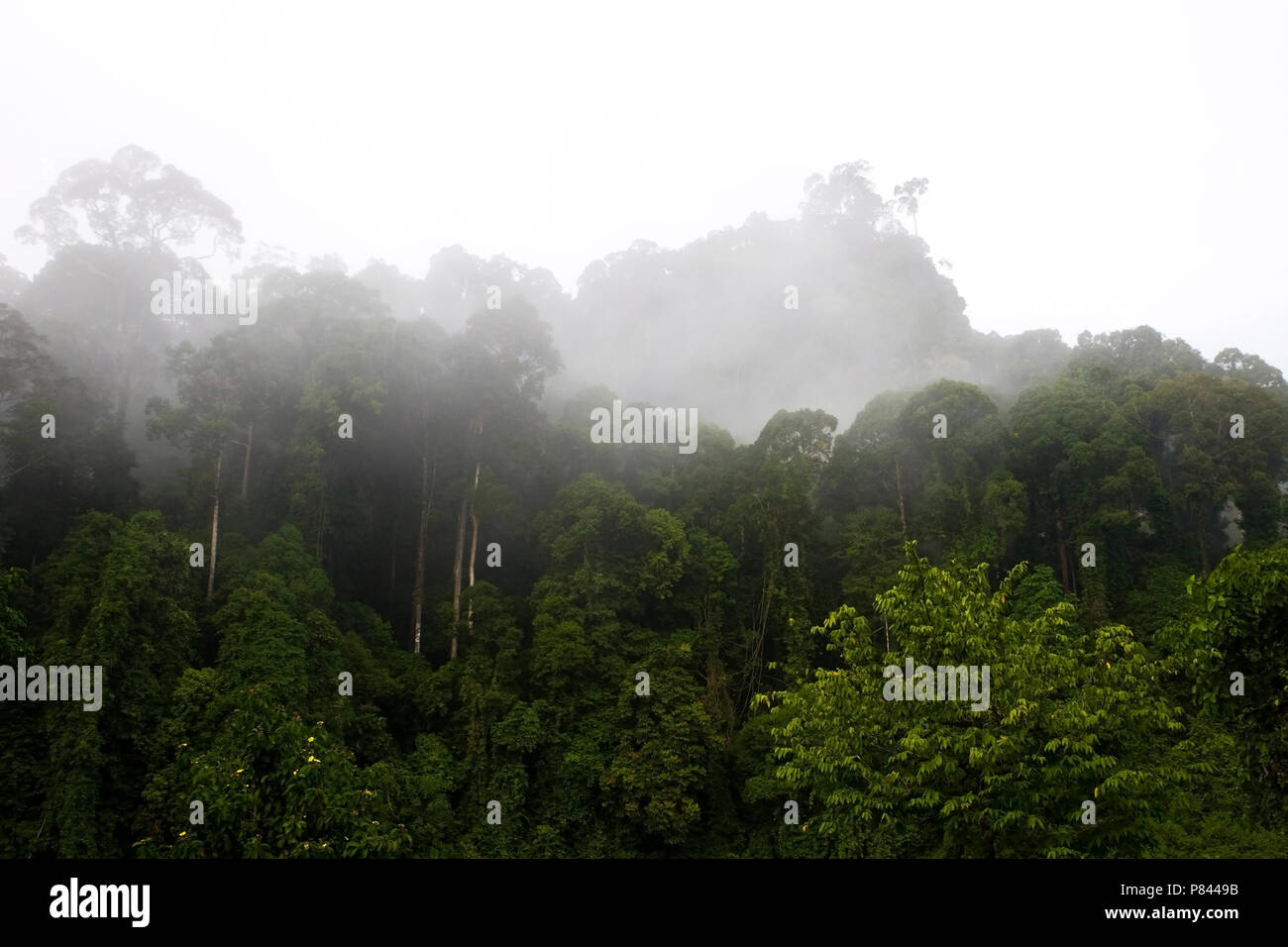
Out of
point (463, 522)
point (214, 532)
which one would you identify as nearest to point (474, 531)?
point (463, 522)

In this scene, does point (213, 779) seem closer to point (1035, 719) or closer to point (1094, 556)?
point (1035, 719)

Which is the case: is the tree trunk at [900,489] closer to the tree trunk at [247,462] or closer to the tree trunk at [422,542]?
the tree trunk at [422,542]

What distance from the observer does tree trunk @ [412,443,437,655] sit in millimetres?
31250

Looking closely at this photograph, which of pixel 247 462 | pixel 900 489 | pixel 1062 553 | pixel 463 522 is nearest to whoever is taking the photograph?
pixel 247 462

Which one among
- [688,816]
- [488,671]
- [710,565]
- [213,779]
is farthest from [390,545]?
[213,779]

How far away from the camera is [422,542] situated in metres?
33.1

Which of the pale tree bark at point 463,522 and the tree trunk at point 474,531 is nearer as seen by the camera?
the tree trunk at point 474,531

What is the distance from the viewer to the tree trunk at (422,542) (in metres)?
31.2

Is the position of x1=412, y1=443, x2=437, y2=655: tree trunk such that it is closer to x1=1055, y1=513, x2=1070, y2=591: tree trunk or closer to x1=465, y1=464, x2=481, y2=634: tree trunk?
x1=465, y1=464, x2=481, y2=634: tree trunk

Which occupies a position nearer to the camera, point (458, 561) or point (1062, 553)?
point (1062, 553)

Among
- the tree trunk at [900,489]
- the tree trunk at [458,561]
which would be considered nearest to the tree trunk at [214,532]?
the tree trunk at [458,561]

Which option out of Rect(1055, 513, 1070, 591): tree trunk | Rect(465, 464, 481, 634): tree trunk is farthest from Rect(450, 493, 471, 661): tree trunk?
Rect(1055, 513, 1070, 591): tree trunk

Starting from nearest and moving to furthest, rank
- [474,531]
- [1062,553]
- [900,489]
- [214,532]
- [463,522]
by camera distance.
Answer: [214,532], [1062,553], [463,522], [474,531], [900,489]

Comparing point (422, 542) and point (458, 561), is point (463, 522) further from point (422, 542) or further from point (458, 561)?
point (422, 542)
